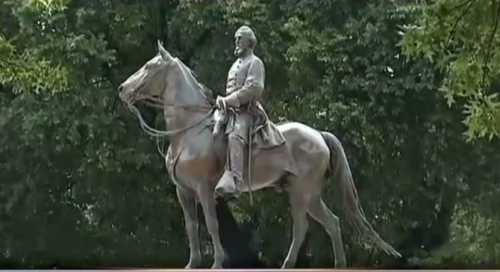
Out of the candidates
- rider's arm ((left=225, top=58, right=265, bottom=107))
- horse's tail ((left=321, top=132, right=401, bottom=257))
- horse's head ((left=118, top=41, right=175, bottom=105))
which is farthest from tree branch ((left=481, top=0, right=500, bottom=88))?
horse's head ((left=118, top=41, right=175, bottom=105))

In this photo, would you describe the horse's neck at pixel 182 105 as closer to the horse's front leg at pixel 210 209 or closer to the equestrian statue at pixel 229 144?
the equestrian statue at pixel 229 144

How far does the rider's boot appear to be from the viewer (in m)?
4.19

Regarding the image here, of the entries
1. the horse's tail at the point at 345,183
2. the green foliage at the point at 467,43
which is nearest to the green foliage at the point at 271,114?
the horse's tail at the point at 345,183

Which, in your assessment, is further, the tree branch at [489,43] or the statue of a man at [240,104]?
the statue of a man at [240,104]

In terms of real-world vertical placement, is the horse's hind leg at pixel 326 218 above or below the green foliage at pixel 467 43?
below

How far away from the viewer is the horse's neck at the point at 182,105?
14.2 feet

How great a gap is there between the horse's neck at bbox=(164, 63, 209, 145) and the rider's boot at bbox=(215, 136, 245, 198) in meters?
0.20

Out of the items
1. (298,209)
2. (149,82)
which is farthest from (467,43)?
(149,82)

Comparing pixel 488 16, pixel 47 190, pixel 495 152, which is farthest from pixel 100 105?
pixel 488 16

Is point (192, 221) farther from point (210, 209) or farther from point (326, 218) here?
point (326, 218)

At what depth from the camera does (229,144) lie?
4.26 meters

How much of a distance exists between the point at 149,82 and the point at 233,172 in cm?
56

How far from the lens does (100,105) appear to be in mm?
6133

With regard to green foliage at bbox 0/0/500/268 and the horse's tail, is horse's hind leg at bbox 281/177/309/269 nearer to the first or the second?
the horse's tail
